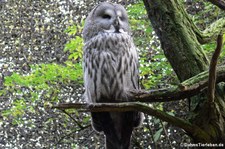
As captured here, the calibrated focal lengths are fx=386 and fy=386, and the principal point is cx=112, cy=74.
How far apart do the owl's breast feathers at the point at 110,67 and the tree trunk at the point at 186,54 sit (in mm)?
208

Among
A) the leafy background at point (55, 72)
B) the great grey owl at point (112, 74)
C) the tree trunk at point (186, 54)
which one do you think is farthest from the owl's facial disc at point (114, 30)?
the leafy background at point (55, 72)


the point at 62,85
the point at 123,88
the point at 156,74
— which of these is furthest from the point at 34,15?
the point at 123,88

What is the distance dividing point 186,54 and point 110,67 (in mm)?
393

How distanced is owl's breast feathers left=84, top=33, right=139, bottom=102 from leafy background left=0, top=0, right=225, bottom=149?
372 millimetres

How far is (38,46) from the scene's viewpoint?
342cm

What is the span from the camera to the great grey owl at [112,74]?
2002mm

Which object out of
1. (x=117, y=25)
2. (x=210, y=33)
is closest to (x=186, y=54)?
(x=210, y=33)

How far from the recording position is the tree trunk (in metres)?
1.64

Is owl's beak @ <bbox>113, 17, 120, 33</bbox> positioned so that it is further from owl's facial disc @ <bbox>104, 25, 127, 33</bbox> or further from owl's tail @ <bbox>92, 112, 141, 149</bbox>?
owl's tail @ <bbox>92, 112, 141, 149</bbox>

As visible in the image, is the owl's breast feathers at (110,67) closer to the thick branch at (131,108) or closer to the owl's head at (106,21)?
the owl's head at (106,21)

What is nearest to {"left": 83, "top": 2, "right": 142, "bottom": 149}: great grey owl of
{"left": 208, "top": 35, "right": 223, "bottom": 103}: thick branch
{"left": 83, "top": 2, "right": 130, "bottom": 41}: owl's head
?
{"left": 83, "top": 2, "right": 130, "bottom": 41}: owl's head

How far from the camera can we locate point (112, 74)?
6.55 ft

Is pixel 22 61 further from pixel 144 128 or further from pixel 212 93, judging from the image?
pixel 212 93

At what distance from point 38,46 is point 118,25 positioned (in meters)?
1.46
